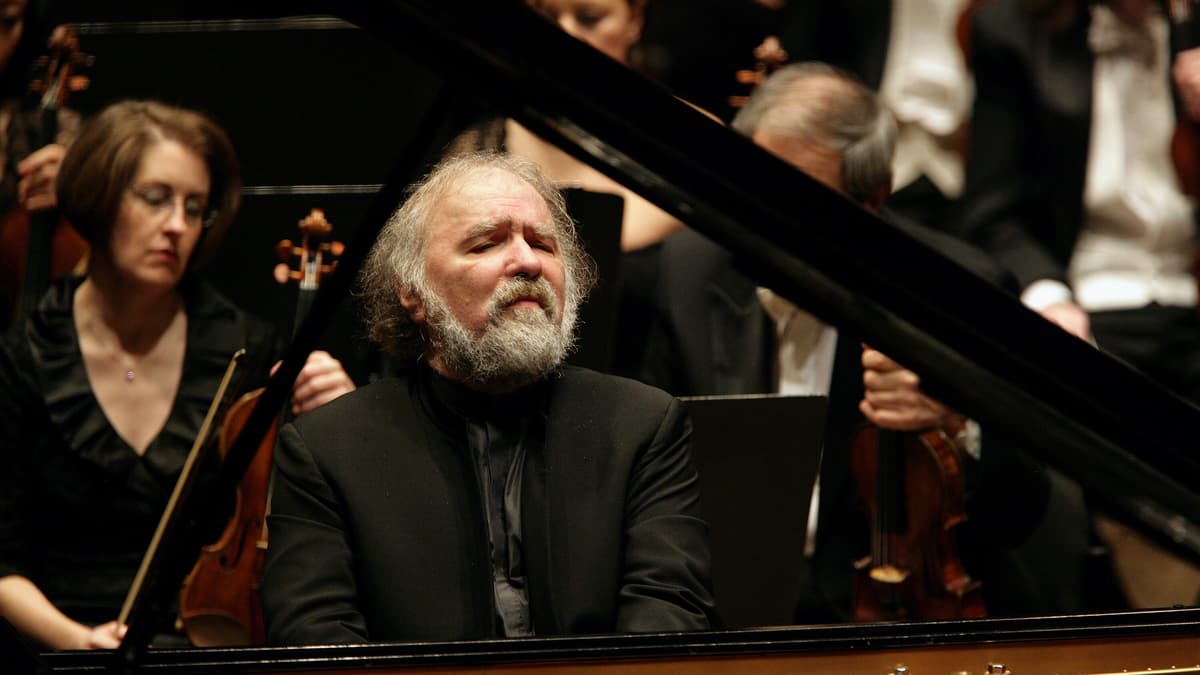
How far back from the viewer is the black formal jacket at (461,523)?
58.4 inches

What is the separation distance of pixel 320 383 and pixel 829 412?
76cm

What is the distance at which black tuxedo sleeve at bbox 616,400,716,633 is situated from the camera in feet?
4.90

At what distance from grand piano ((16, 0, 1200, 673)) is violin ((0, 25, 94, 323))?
1334mm

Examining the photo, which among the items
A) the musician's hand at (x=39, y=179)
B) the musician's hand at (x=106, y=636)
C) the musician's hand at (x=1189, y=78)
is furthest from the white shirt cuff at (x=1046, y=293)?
the musician's hand at (x=39, y=179)

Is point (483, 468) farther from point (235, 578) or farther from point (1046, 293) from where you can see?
point (1046, 293)

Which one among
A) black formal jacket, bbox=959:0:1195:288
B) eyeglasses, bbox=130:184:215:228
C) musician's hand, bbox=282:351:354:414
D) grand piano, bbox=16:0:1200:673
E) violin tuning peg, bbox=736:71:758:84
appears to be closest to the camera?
grand piano, bbox=16:0:1200:673

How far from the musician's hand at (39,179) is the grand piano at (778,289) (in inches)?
54.3

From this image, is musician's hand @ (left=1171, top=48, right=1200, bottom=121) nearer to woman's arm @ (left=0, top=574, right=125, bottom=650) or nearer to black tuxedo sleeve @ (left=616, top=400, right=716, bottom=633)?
black tuxedo sleeve @ (left=616, top=400, right=716, bottom=633)

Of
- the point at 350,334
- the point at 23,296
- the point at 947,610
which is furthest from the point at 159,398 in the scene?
the point at 947,610

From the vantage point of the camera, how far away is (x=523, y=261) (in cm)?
155

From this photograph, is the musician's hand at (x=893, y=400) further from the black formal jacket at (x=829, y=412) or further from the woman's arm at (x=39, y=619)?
the woman's arm at (x=39, y=619)

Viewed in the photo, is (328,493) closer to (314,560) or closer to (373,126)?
(314,560)

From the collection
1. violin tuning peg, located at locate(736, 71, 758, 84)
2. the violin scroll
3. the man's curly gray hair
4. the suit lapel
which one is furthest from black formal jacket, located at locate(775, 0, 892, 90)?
the man's curly gray hair

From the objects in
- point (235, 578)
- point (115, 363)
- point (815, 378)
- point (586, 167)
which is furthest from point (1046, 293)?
point (115, 363)
